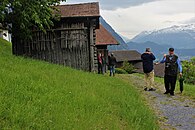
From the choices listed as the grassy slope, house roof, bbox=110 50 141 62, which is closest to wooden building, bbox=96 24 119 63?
the grassy slope

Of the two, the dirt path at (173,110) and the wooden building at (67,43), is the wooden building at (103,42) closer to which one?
the wooden building at (67,43)

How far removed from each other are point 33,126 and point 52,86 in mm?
3218

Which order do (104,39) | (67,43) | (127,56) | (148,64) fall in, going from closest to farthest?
(148,64), (67,43), (104,39), (127,56)

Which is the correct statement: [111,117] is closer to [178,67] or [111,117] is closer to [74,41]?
[178,67]


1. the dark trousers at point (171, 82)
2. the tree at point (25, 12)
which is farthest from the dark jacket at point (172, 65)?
the tree at point (25, 12)

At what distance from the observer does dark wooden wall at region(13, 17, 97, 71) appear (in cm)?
1912

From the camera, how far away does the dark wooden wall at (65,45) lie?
19125 millimetres

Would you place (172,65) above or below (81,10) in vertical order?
below

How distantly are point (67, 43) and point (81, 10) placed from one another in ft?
8.50

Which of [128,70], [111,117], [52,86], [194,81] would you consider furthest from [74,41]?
[194,81]

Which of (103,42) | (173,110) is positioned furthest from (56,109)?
(103,42)

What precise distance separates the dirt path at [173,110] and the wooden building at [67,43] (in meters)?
6.93

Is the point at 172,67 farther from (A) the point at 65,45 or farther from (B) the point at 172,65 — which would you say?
(A) the point at 65,45

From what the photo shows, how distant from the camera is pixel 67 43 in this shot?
1912cm
